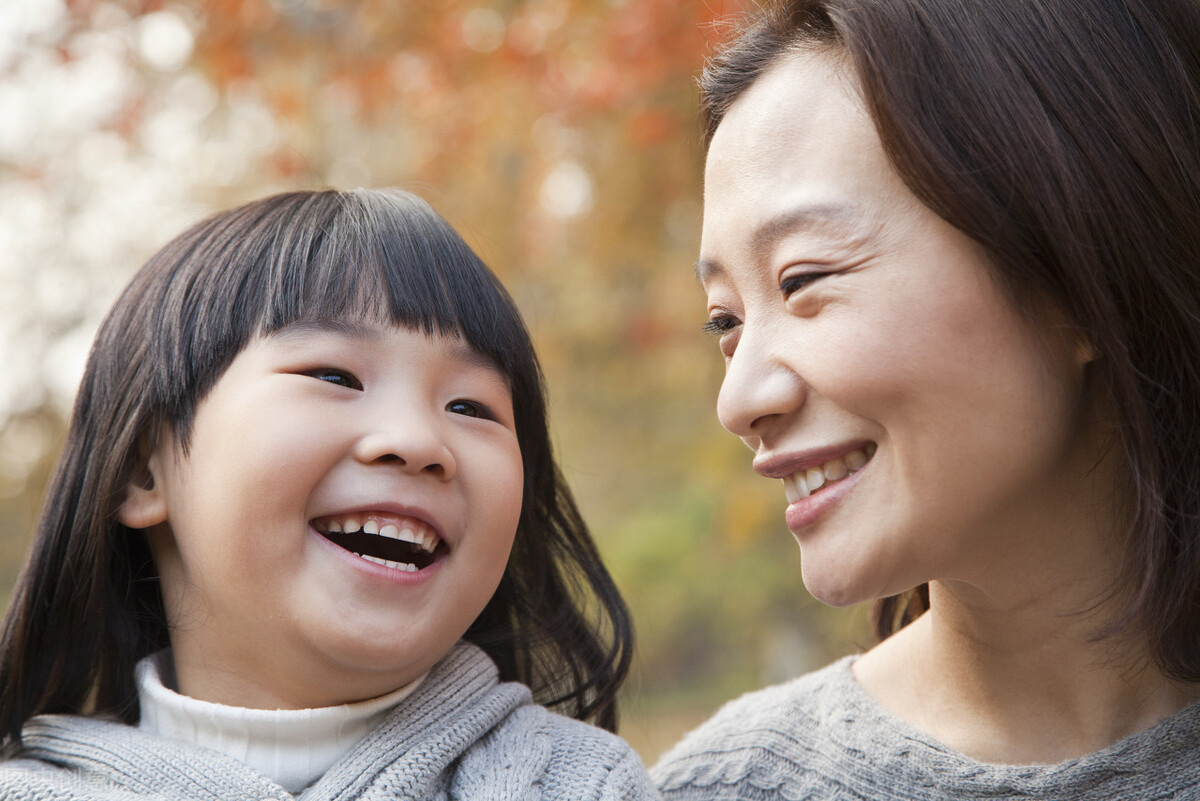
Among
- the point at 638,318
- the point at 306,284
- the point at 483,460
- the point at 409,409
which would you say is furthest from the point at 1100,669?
the point at 638,318

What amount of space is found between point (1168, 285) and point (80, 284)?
573cm

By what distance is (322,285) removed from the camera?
1946 mm

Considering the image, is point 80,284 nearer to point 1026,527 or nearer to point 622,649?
point 622,649

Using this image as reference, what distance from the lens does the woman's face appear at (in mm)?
1577

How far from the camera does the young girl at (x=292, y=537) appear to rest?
181cm

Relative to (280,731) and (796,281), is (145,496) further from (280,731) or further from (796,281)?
(796,281)

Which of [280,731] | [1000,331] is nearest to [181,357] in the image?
[280,731]

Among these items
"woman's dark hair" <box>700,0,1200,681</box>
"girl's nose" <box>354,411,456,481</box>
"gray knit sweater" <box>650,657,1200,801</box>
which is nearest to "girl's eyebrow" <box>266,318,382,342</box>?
"girl's nose" <box>354,411,456,481</box>

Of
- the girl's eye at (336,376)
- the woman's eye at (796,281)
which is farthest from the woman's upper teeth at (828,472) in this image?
the girl's eye at (336,376)

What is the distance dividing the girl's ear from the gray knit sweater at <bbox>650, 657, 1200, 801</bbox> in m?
1.13

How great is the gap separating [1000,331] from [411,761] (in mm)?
1166

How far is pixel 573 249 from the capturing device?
7027 mm

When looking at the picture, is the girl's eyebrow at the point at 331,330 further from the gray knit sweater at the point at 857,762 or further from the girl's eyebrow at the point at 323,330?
the gray knit sweater at the point at 857,762

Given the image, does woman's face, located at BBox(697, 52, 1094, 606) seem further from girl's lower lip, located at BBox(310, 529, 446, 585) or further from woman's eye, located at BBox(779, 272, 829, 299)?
girl's lower lip, located at BBox(310, 529, 446, 585)
